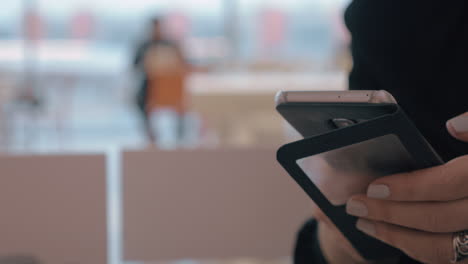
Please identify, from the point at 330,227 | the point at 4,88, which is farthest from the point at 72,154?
the point at 4,88

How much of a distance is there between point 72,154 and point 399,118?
1.22 m

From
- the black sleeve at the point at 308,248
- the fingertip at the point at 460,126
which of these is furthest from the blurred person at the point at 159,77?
the fingertip at the point at 460,126

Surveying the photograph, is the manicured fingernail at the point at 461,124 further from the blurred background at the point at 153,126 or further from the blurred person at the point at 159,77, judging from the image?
the blurred person at the point at 159,77

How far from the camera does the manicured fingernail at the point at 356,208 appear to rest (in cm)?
64

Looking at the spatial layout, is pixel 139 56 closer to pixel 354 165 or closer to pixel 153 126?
pixel 153 126

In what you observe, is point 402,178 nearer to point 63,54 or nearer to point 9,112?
point 9,112

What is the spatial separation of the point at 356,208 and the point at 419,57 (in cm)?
21

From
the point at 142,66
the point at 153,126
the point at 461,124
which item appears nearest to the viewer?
the point at 461,124

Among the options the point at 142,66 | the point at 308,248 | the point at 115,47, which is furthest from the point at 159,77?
the point at 308,248

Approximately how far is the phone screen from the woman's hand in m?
0.02

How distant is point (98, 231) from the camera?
1.67 meters

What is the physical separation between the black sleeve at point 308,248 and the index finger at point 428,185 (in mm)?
244

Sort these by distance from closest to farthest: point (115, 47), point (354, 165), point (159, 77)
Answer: point (354, 165), point (159, 77), point (115, 47)

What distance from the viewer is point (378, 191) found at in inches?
24.5
